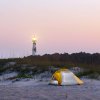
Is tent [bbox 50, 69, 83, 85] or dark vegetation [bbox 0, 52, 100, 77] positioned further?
dark vegetation [bbox 0, 52, 100, 77]

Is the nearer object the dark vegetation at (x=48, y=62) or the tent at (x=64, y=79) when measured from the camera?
the tent at (x=64, y=79)

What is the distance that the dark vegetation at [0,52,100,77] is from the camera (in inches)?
1247

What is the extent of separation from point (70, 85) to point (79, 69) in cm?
784

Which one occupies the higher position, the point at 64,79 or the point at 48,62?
the point at 48,62

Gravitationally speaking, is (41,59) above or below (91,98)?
above

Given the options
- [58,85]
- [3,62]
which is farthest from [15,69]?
[58,85]

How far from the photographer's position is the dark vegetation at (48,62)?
31681 mm

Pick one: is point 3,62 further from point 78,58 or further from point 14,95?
point 14,95

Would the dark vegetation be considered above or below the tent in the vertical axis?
above

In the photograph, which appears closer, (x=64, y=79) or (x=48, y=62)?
(x=64, y=79)

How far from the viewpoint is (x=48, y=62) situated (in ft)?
118

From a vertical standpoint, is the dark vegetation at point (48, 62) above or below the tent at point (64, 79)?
above

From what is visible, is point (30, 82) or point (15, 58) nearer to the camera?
point (30, 82)

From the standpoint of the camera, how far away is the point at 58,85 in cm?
2219
